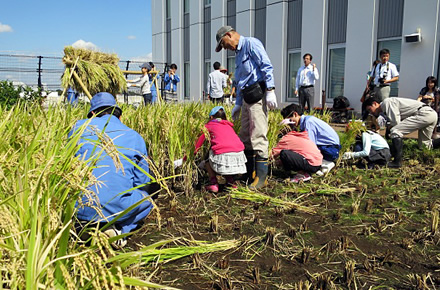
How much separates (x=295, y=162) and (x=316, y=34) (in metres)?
9.70

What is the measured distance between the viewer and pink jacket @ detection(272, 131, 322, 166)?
468cm

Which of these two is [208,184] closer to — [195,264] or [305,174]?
[305,174]

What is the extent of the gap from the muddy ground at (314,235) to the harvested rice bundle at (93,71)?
153 cm

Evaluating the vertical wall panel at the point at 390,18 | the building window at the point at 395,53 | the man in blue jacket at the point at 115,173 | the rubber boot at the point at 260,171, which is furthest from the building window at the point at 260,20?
the man in blue jacket at the point at 115,173

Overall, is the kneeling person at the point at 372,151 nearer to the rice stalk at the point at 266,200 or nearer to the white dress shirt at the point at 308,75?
the rice stalk at the point at 266,200

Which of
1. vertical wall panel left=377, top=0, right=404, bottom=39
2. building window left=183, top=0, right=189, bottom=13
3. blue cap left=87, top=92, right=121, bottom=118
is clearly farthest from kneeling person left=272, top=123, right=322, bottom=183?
building window left=183, top=0, right=189, bottom=13

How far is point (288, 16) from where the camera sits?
1439 cm

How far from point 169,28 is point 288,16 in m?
10.6

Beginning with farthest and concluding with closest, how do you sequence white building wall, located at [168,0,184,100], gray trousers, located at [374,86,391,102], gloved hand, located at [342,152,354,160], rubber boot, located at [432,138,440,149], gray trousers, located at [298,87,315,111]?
white building wall, located at [168,0,184,100] < gray trousers, located at [298,87,315,111] < gray trousers, located at [374,86,391,102] < rubber boot, located at [432,138,440,149] < gloved hand, located at [342,152,354,160]

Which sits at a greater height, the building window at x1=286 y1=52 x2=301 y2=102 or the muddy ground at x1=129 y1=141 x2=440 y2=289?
the building window at x1=286 y1=52 x2=301 y2=102

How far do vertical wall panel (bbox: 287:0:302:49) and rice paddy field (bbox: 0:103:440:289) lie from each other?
10.1 metres

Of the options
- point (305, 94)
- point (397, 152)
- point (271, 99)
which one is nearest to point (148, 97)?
point (305, 94)

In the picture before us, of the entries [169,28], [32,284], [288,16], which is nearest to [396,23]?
[288,16]

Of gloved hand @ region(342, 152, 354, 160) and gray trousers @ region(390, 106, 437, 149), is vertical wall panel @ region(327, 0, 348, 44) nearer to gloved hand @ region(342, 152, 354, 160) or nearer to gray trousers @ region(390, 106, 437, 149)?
gray trousers @ region(390, 106, 437, 149)
